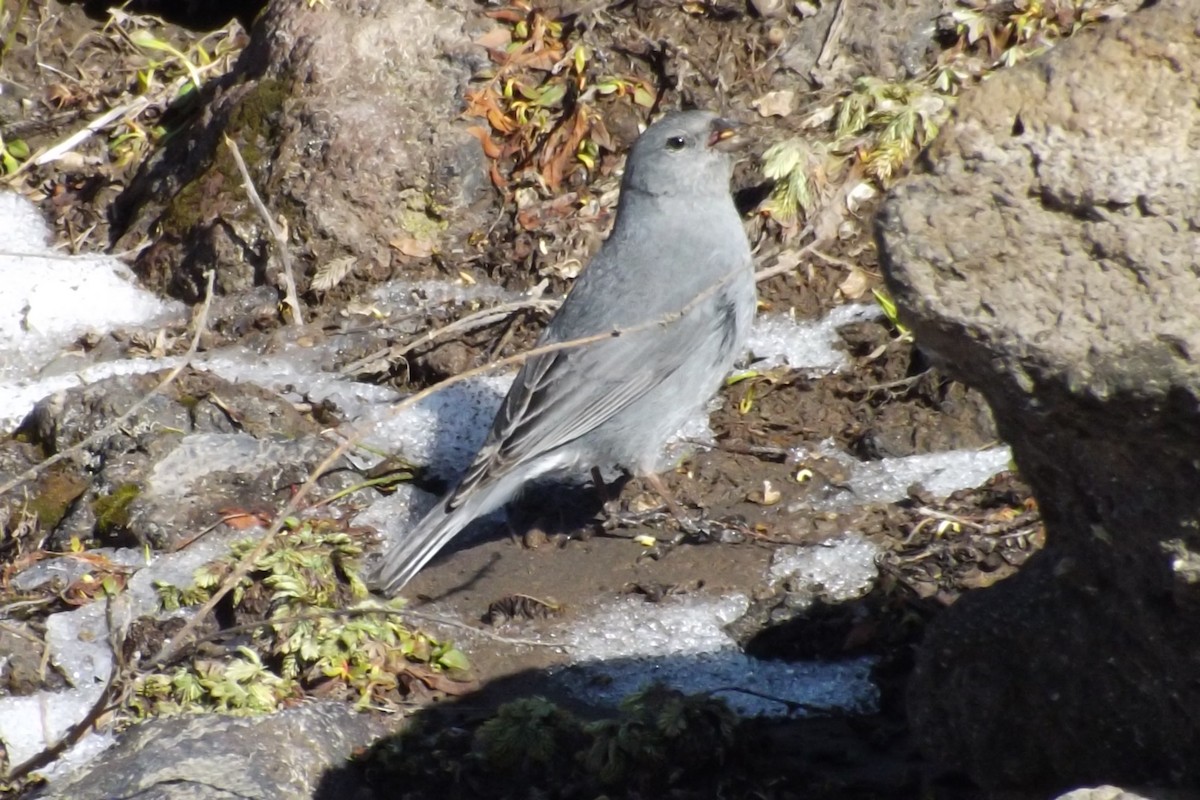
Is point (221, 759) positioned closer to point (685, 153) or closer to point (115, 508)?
point (115, 508)

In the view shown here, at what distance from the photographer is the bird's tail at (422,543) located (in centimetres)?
498

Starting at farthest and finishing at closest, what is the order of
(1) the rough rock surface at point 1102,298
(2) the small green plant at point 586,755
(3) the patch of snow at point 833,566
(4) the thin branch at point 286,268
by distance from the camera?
(4) the thin branch at point 286,268 < (3) the patch of snow at point 833,566 < (2) the small green plant at point 586,755 < (1) the rough rock surface at point 1102,298

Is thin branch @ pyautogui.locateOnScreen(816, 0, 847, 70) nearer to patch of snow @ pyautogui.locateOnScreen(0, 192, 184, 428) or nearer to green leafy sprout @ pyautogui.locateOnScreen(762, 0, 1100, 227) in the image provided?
green leafy sprout @ pyautogui.locateOnScreen(762, 0, 1100, 227)

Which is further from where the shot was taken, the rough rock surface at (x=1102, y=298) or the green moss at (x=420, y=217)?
the green moss at (x=420, y=217)

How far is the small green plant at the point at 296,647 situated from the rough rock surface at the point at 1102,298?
75.0 inches

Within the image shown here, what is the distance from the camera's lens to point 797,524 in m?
5.24

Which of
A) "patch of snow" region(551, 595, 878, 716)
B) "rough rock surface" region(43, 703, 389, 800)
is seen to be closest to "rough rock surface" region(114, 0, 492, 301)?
"patch of snow" region(551, 595, 878, 716)

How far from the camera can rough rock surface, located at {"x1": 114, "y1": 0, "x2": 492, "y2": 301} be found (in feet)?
21.9

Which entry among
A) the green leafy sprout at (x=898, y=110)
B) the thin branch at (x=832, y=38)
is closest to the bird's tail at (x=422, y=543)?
the green leafy sprout at (x=898, y=110)

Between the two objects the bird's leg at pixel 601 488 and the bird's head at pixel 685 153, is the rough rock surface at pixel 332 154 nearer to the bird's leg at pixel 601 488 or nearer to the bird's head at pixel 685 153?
the bird's head at pixel 685 153

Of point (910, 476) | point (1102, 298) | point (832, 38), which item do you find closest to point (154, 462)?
point (910, 476)

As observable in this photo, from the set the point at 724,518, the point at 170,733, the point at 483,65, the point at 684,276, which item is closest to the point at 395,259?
the point at 483,65

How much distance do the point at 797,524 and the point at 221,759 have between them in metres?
2.30

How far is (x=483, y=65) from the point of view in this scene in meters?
6.99
